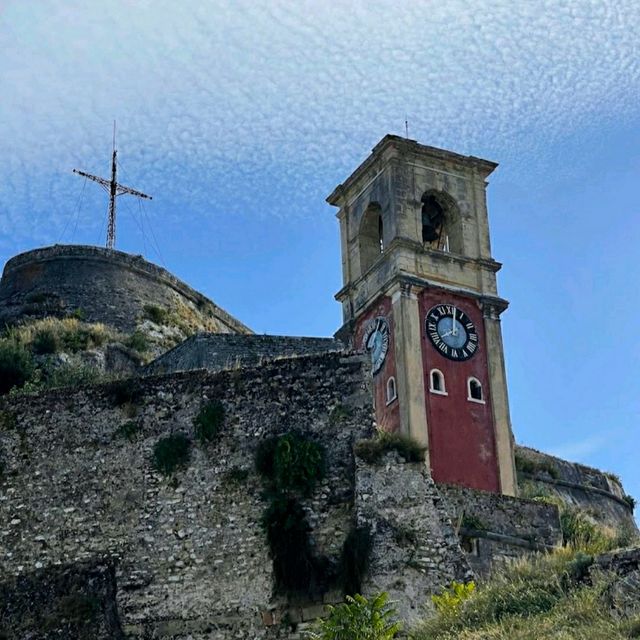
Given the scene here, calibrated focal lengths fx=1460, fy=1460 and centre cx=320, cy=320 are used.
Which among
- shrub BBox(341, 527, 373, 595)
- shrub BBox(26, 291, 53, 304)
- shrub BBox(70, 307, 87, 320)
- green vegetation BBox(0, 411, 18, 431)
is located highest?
shrub BBox(26, 291, 53, 304)

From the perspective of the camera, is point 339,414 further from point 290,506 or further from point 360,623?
point 360,623

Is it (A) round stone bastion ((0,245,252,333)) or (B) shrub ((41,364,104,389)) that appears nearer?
(B) shrub ((41,364,104,389))

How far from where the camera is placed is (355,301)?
4247 centimetres

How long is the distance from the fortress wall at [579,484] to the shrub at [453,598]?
79.2 feet

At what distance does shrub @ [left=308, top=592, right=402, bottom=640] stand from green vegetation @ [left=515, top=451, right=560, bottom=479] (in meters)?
26.8

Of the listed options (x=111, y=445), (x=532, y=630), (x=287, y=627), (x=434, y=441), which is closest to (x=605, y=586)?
(x=532, y=630)

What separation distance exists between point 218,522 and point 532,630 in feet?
20.4

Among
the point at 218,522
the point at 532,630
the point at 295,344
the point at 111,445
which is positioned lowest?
the point at 532,630

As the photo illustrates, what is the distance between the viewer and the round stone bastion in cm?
3359

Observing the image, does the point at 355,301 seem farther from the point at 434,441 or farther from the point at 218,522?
the point at 218,522

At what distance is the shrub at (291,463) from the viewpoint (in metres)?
20.1

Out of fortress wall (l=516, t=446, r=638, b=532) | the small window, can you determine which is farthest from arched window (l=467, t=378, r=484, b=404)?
fortress wall (l=516, t=446, r=638, b=532)

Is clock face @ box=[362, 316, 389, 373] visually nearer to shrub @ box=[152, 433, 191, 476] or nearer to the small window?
the small window

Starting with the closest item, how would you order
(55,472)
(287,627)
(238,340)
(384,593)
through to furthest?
(384,593), (287,627), (55,472), (238,340)
